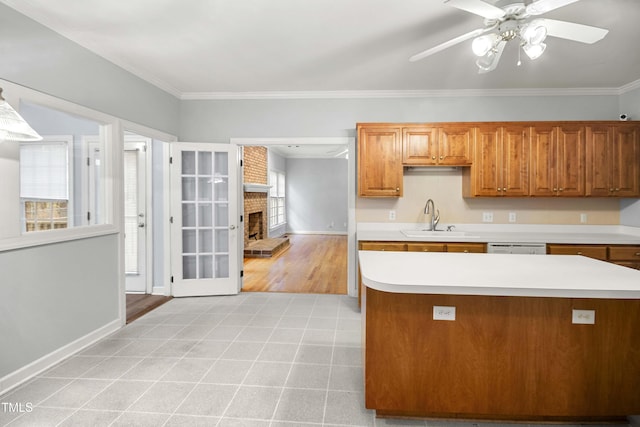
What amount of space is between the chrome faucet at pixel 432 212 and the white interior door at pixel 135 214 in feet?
11.8

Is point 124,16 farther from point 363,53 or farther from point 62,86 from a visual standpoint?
point 363,53

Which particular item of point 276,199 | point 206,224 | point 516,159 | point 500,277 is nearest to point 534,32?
point 500,277

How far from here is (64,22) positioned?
257cm

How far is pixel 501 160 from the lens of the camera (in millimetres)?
3842

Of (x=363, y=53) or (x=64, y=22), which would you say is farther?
(x=363, y=53)

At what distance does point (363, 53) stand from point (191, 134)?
2.56 meters

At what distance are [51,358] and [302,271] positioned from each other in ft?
12.0

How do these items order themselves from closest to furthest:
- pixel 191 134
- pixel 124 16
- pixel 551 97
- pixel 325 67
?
1. pixel 124 16
2. pixel 325 67
3. pixel 551 97
4. pixel 191 134

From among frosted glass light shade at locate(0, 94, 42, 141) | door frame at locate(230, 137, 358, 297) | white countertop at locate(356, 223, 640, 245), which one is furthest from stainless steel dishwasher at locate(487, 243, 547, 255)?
frosted glass light shade at locate(0, 94, 42, 141)

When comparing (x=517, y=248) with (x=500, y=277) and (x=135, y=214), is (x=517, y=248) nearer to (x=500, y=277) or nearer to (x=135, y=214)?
(x=500, y=277)

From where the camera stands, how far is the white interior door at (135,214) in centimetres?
435

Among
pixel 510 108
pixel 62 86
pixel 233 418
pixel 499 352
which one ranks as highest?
pixel 510 108

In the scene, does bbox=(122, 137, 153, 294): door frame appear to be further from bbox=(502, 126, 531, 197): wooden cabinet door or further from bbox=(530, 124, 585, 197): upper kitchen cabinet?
bbox=(530, 124, 585, 197): upper kitchen cabinet

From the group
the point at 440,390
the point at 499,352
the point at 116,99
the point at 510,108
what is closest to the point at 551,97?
the point at 510,108
